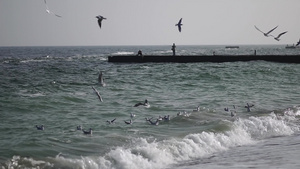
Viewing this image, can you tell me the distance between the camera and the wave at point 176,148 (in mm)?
10438

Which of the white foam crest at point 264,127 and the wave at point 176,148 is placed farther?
the white foam crest at point 264,127

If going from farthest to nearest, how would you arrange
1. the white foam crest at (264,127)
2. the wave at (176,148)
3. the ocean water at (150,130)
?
1. the white foam crest at (264,127)
2. the ocean water at (150,130)
3. the wave at (176,148)

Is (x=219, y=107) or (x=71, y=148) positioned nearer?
(x=71, y=148)

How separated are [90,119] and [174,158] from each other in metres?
5.51

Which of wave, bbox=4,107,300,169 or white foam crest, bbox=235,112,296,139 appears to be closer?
wave, bbox=4,107,300,169

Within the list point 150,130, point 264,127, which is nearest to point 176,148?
point 150,130

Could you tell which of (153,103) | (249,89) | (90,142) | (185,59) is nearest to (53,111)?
(153,103)

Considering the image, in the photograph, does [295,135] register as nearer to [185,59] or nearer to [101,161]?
[101,161]

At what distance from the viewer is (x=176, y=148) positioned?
38.7 ft

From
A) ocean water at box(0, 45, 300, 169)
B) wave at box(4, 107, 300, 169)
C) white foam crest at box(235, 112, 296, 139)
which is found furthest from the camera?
white foam crest at box(235, 112, 296, 139)

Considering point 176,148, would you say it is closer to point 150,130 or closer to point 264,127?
point 150,130

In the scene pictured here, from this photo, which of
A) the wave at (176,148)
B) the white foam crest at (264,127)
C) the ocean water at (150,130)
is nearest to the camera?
the wave at (176,148)

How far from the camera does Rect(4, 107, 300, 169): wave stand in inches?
411

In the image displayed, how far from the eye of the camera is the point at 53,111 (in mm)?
17797
